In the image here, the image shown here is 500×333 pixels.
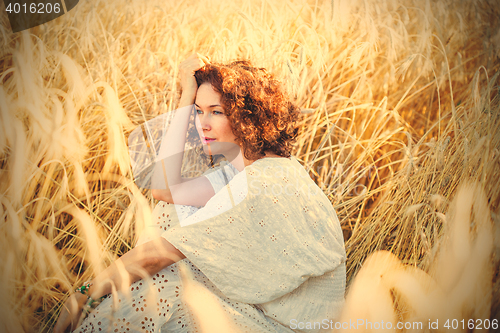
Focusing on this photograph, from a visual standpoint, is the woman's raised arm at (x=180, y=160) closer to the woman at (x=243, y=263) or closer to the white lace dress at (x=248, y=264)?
the woman at (x=243, y=263)

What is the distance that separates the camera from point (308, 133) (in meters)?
1.47

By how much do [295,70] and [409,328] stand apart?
43.3 inches

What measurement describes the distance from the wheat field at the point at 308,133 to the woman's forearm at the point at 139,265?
0.11 metres

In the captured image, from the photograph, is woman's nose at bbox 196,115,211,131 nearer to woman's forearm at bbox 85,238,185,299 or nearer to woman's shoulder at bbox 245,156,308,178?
woman's shoulder at bbox 245,156,308,178

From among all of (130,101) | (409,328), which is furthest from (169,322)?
(130,101)

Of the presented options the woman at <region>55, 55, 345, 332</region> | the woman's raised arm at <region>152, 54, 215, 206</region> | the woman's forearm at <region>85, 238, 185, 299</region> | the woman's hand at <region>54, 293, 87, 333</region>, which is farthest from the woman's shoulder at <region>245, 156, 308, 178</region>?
the woman's hand at <region>54, 293, 87, 333</region>

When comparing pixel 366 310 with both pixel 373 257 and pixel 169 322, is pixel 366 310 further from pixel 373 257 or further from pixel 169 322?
pixel 169 322

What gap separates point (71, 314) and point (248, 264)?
57 centimetres

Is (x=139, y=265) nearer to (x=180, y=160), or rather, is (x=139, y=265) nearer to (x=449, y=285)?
(x=180, y=160)

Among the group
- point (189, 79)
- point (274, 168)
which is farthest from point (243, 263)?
point (189, 79)

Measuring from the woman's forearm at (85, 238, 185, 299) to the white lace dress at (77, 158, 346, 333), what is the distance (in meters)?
0.03

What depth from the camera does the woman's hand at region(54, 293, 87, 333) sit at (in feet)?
3.08

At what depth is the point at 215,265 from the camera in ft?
3.07

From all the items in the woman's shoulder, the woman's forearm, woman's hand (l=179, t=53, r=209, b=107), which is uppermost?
woman's hand (l=179, t=53, r=209, b=107)
